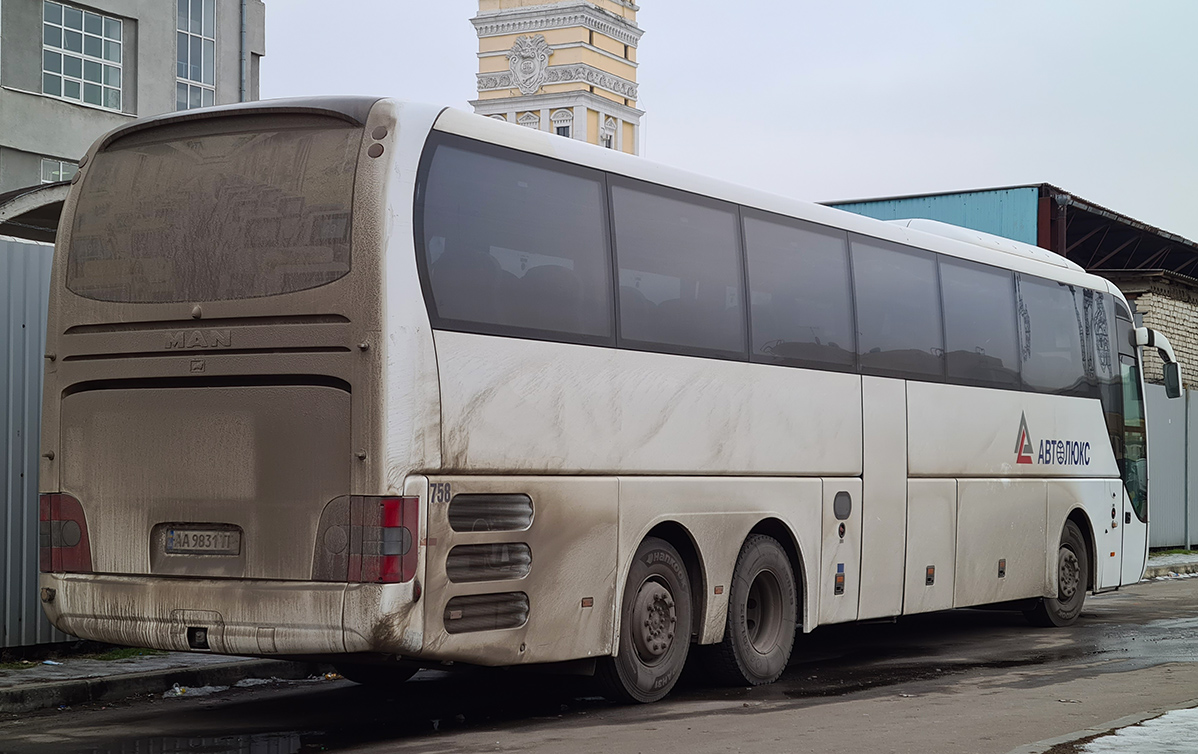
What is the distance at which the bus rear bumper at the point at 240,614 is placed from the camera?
7.69 meters

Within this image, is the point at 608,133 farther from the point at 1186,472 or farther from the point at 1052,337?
the point at 1052,337

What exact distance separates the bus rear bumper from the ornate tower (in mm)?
106931

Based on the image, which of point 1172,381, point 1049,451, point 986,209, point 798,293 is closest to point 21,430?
point 798,293

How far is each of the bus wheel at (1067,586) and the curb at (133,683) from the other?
7888mm

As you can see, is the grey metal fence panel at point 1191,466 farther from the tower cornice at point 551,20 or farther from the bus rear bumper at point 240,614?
the tower cornice at point 551,20

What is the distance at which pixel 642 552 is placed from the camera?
31.2ft

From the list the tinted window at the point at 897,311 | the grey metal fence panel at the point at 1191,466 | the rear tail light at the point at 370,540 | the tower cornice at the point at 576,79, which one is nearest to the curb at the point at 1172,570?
the grey metal fence panel at the point at 1191,466

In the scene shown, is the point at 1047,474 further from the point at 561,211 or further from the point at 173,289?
the point at 173,289

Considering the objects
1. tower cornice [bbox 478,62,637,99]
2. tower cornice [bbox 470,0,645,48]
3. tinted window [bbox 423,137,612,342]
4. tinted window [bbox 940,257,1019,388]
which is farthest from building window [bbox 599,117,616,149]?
tinted window [bbox 423,137,612,342]

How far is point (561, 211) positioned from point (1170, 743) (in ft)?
14.6

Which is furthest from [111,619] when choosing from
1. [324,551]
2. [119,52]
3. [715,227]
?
[119,52]

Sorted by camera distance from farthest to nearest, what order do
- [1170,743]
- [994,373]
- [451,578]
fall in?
[994,373]
[451,578]
[1170,743]

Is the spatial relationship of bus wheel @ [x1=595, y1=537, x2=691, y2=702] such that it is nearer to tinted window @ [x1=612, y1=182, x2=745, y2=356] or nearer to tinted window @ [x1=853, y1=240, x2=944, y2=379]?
tinted window @ [x1=612, y1=182, x2=745, y2=356]

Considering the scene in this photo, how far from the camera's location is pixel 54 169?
33.3m
